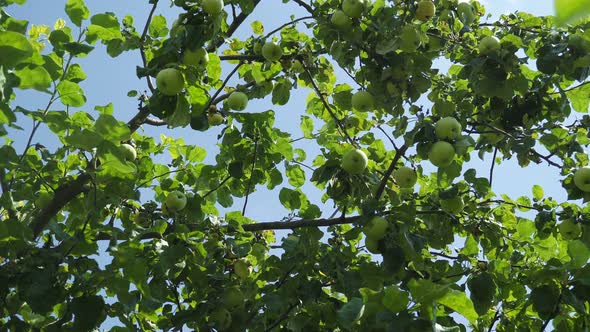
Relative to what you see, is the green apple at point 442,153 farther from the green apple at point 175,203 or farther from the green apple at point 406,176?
the green apple at point 175,203

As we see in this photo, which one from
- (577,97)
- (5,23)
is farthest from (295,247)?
(577,97)

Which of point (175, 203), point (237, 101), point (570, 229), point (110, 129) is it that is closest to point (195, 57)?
point (110, 129)

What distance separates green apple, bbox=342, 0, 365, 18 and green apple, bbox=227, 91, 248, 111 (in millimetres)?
1167

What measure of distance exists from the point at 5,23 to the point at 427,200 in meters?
2.92

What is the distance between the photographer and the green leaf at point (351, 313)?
2006 mm

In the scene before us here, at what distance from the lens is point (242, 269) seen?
411 cm

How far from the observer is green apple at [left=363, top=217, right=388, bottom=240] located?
132 inches

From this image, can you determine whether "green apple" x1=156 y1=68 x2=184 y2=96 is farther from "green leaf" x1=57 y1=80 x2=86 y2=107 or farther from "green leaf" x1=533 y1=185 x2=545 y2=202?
"green leaf" x1=533 y1=185 x2=545 y2=202

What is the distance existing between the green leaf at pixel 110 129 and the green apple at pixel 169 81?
541mm

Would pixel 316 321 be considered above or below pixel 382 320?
above

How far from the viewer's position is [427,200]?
431cm

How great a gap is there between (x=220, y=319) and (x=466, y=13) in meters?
2.95

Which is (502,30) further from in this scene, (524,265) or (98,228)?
(98,228)

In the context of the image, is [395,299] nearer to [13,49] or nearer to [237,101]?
[13,49]
